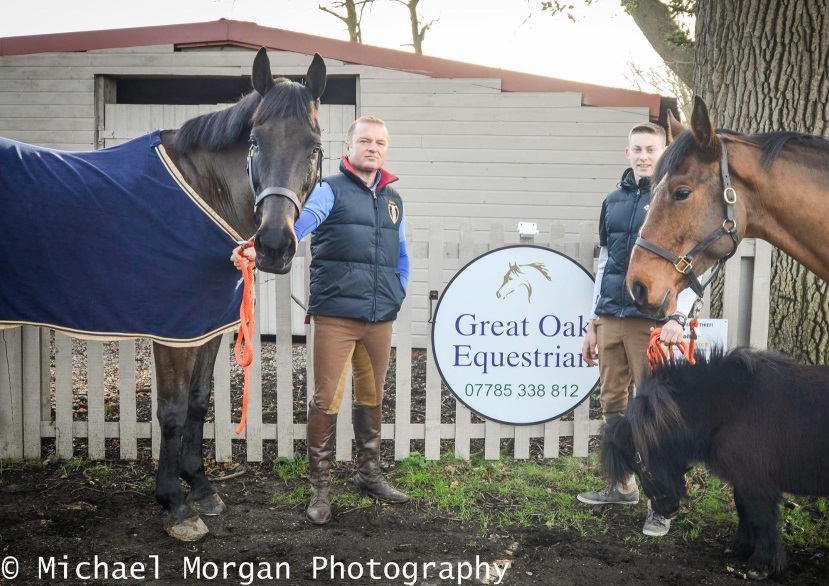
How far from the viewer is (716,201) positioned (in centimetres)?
262

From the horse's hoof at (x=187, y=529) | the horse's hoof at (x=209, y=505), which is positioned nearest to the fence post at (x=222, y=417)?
the horse's hoof at (x=209, y=505)

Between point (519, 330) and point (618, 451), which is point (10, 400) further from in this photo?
point (618, 451)

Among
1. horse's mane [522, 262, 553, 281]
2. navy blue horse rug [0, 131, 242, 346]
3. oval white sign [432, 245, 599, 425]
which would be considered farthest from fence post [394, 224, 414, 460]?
navy blue horse rug [0, 131, 242, 346]

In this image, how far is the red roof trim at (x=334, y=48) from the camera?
26.3 ft

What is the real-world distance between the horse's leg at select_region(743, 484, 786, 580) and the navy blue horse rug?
8.93ft

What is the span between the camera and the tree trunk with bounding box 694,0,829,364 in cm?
441

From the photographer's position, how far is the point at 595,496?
3.84 m

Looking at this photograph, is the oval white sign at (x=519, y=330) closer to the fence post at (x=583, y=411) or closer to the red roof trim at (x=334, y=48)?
the fence post at (x=583, y=411)

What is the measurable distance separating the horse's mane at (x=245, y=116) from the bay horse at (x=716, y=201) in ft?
5.56

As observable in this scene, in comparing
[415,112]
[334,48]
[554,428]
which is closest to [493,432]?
[554,428]

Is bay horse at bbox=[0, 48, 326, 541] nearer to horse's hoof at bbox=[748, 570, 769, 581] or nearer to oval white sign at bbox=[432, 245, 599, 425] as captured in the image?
oval white sign at bbox=[432, 245, 599, 425]

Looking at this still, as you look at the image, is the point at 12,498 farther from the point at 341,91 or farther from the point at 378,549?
the point at 341,91

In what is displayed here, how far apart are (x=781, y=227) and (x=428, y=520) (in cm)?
227

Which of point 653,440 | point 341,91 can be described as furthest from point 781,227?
point 341,91
